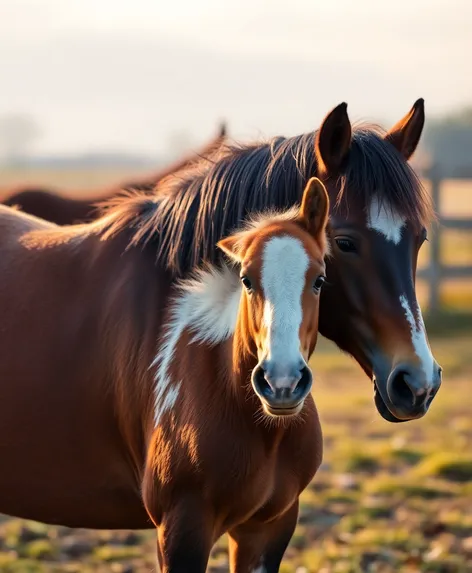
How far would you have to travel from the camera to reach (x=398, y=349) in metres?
2.70

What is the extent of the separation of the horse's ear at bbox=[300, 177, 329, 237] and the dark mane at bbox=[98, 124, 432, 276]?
0.23m

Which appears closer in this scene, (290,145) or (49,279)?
(290,145)

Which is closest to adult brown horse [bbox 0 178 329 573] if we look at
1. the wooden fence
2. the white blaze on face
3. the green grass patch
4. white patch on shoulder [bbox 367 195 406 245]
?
the white blaze on face

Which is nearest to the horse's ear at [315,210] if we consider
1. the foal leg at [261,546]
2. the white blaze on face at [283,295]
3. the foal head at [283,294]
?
the foal head at [283,294]

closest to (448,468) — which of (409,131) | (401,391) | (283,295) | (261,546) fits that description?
(261,546)

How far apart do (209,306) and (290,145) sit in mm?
592

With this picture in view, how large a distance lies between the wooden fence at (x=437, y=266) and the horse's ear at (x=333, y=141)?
9.24 m

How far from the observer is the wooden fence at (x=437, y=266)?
40.1 feet

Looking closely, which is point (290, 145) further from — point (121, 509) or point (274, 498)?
point (121, 509)

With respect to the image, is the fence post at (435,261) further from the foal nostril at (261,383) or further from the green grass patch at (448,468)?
the foal nostril at (261,383)

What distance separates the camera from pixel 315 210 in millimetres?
2656

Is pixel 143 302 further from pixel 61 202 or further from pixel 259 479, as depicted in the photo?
pixel 61 202

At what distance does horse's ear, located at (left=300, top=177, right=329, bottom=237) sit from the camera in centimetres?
264

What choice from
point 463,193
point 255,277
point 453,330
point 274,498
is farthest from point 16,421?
point 463,193
